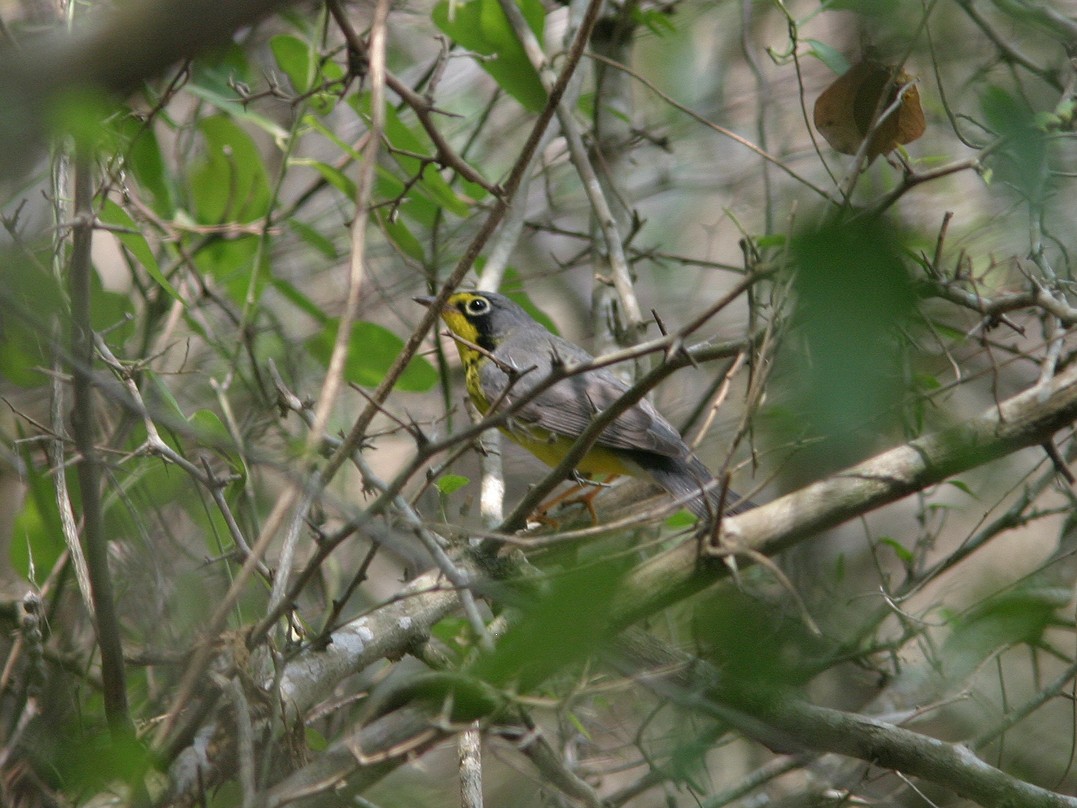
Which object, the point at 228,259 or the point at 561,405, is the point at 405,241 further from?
the point at 561,405

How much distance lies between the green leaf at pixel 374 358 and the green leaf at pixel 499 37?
1289 mm

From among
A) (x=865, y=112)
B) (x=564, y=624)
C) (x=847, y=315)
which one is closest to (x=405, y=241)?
(x=865, y=112)

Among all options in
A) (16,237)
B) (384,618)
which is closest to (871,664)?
(384,618)

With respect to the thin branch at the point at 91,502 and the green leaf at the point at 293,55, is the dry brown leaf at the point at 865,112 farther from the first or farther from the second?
the green leaf at the point at 293,55

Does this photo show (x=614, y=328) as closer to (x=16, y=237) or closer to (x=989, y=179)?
(x=989, y=179)

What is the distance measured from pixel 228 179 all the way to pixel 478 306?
141 centimetres

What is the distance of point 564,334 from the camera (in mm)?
8070

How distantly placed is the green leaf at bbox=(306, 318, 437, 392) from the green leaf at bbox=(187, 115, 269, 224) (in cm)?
70

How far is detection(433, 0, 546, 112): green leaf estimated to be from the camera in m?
4.68

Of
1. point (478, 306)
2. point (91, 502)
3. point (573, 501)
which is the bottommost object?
point (573, 501)

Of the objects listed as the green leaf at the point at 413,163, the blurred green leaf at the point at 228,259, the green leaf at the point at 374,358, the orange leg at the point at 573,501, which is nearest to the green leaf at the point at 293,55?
the green leaf at the point at 413,163

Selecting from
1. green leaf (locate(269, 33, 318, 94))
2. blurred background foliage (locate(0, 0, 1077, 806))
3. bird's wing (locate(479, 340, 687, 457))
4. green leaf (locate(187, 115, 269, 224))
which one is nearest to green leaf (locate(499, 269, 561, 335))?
blurred background foliage (locate(0, 0, 1077, 806))

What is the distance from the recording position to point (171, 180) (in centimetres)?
497

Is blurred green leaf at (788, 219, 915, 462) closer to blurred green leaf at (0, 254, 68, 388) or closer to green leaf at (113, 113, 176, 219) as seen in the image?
blurred green leaf at (0, 254, 68, 388)
